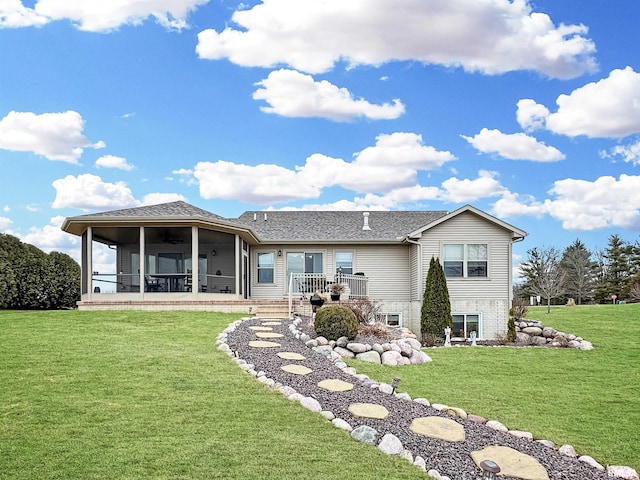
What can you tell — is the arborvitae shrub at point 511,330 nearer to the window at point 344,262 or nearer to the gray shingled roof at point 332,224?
the gray shingled roof at point 332,224

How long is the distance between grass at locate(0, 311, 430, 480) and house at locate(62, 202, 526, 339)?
7.20 m

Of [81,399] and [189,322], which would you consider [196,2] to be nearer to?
[189,322]

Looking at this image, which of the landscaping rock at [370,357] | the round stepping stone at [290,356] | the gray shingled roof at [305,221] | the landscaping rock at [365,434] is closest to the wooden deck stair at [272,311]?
the gray shingled roof at [305,221]

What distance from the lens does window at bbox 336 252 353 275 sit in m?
20.1

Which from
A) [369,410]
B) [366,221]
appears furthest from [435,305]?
[369,410]

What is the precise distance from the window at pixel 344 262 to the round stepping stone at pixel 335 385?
12027 millimetres

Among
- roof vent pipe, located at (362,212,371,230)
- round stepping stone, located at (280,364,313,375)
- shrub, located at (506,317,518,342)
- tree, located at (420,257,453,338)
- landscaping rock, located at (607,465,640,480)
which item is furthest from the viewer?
roof vent pipe, located at (362,212,371,230)

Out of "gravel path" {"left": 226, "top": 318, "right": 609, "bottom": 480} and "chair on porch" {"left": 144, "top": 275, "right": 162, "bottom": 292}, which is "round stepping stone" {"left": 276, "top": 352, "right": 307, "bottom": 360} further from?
"chair on porch" {"left": 144, "top": 275, "right": 162, "bottom": 292}

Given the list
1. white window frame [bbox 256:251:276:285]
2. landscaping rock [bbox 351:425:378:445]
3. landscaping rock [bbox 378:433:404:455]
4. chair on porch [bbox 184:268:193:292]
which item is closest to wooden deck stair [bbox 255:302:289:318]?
chair on porch [bbox 184:268:193:292]

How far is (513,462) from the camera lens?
224 inches

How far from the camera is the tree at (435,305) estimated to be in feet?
54.8

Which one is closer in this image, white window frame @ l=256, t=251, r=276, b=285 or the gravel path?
the gravel path

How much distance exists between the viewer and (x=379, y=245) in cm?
2002

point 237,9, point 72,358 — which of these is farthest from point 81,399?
point 237,9
